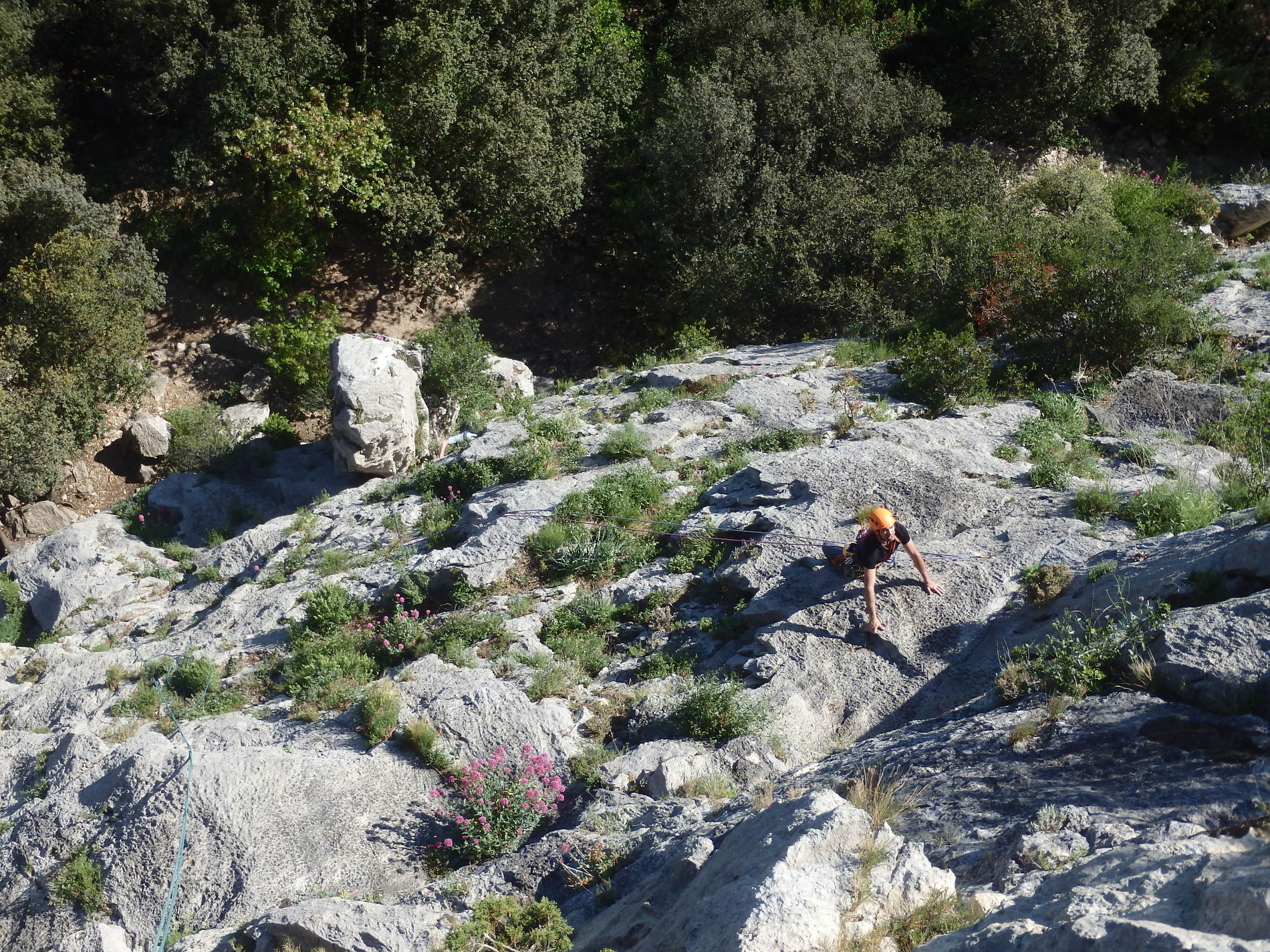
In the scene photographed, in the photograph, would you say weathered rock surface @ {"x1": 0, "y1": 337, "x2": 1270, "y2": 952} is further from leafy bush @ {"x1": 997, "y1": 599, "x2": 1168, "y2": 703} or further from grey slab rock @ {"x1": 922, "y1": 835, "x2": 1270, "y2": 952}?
leafy bush @ {"x1": 997, "y1": 599, "x2": 1168, "y2": 703}

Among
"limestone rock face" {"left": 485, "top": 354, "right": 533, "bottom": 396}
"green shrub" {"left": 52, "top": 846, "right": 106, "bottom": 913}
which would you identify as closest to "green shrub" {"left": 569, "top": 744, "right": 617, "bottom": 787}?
"green shrub" {"left": 52, "top": 846, "right": 106, "bottom": 913}

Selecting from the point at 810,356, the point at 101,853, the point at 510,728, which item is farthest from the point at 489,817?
the point at 810,356

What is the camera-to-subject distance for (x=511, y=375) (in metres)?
15.8

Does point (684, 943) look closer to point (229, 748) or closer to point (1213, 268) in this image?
point (229, 748)

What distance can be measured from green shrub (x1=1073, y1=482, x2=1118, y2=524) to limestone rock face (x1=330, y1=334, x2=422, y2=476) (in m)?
8.12

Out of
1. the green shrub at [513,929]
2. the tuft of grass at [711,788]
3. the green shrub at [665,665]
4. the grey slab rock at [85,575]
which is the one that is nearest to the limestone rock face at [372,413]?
the grey slab rock at [85,575]

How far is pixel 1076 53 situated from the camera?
20.2m

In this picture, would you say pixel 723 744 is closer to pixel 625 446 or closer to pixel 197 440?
pixel 625 446

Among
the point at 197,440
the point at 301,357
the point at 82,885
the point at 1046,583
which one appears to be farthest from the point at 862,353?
the point at 82,885

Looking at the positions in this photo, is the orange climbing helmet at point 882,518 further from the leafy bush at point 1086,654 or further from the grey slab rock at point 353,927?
the grey slab rock at point 353,927

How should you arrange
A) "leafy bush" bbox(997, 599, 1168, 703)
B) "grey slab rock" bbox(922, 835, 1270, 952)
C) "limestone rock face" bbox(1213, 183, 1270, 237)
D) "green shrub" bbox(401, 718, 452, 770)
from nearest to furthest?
"grey slab rock" bbox(922, 835, 1270, 952) < "leafy bush" bbox(997, 599, 1168, 703) < "green shrub" bbox(401, 718, 452, 770) < "limestone rock face" bbox(1213, 183, 1270, 237)

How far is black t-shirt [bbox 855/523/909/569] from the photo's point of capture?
27.5 ft

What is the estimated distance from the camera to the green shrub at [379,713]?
7.88m

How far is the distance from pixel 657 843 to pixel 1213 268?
40.5 feet
